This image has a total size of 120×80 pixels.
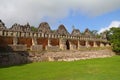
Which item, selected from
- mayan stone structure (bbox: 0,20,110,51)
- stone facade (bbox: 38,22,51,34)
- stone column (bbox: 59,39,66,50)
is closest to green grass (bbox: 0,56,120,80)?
mayan stone structure (bbox: 0,20,110,51)

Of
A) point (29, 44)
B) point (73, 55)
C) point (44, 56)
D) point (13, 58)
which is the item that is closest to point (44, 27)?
point (29, 44)

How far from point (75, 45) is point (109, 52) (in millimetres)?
6601

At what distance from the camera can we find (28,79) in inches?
570

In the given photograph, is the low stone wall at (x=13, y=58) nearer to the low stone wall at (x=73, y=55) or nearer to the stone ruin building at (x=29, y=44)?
the stone ruin building at (x=29, y=44)

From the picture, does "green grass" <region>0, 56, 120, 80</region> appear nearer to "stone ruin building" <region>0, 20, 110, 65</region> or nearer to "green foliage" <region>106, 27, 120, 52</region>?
"stone ruin building" <region>0, 20, 110, 65</region>

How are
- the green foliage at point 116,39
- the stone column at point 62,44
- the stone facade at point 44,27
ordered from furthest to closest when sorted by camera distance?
1. the green foliage at point 116,39
2. the stone facade at point 44,27
3. the stone column at point 62,44

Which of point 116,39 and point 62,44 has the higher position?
point 116,39

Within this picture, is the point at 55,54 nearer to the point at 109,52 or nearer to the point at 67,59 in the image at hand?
the point at 67,59

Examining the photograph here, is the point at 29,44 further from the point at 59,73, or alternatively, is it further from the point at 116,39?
the point at 116,39

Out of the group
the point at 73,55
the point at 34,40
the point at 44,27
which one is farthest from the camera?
the point at 44,27

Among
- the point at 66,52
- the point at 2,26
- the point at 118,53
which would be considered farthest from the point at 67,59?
the point at 118,53

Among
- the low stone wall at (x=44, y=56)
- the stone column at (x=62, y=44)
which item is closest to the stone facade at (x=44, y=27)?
the stone column at (x=62, y=44)

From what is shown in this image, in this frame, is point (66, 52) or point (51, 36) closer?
point (66, 52)

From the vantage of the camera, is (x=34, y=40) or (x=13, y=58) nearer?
(x=13, y=58)
